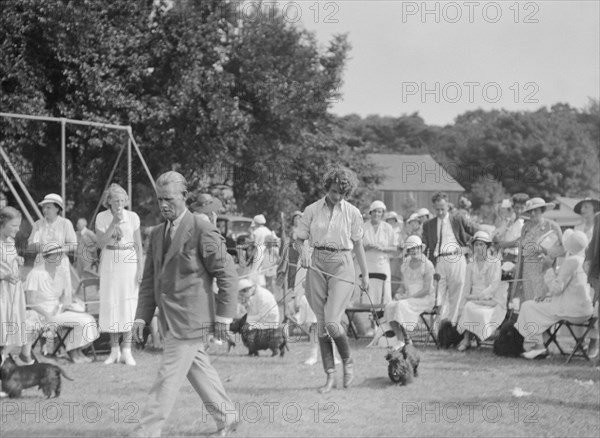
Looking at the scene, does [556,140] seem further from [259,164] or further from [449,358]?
[449,358]

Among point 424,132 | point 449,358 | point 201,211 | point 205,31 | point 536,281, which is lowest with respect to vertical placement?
point 449,358

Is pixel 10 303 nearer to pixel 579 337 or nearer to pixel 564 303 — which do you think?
pixel 564 303

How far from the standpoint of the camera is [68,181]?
79.9 ft

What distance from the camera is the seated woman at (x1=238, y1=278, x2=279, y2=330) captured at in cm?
1048

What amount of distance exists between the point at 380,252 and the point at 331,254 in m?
4.80

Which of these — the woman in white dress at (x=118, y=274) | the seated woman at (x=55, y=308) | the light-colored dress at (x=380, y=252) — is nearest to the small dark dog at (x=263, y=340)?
the woman in white dress at (x=118, y=274)

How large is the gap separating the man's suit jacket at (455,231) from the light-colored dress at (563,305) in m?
1.79

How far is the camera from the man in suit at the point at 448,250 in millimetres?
11258

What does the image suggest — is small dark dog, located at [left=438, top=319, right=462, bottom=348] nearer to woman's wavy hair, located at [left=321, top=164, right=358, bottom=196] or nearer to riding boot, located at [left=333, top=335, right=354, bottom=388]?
riding boot, located at [left=333, top=335, right=354, bottom=388]

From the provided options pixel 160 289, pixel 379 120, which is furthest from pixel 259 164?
pixel 379 120

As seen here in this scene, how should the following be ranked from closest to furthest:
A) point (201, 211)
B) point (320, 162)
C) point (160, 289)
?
point (160, 289) < point (201, 211) < point (320, 162)

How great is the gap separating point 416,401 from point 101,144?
16956 millimetres

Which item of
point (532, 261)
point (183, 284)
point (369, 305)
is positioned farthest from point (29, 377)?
point (532, 261)

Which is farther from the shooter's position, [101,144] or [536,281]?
[101,144]
